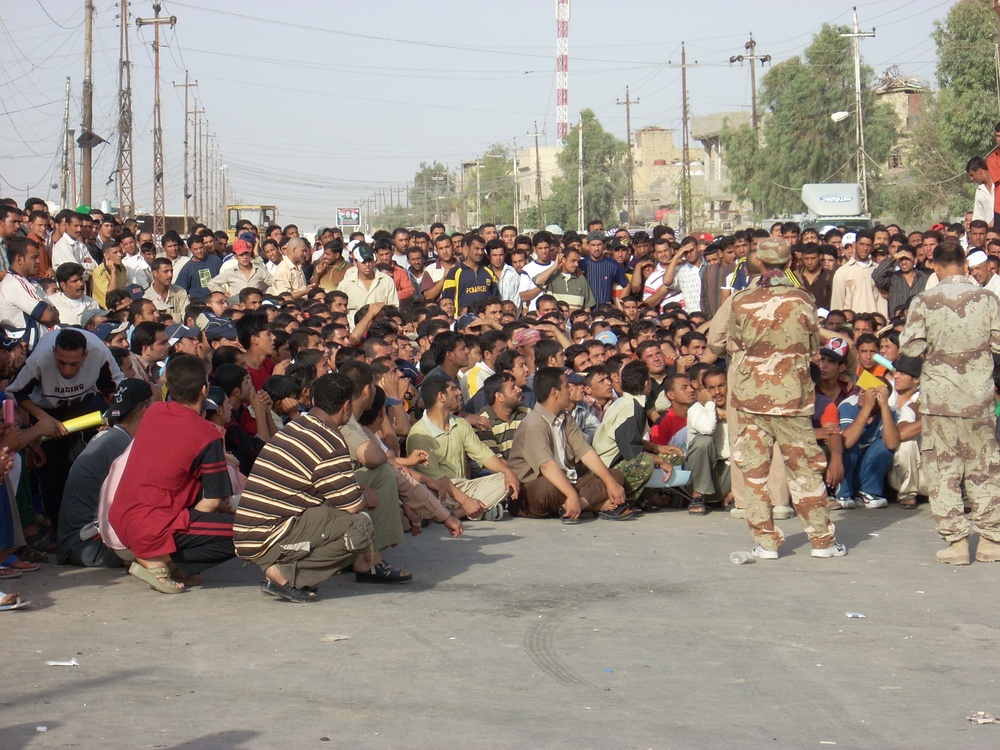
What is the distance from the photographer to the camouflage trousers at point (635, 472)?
1022 centimetres

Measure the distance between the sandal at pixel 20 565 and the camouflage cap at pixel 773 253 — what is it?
5.23 meters

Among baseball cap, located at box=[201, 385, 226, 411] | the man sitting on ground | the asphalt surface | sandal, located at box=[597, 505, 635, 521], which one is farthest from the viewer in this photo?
sandal, located at box=[597, 505, 635, 521]

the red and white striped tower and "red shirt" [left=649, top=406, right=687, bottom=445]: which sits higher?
the red and white striped tower

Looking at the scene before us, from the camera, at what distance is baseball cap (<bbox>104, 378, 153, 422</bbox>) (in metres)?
7.89

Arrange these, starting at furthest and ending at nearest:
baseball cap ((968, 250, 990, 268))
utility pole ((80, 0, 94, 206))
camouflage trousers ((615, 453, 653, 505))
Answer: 1. utility pole ((80, 0, 94, 206))
2. baseball cap ((968, 250, 990, 268))
3. camouflage trousers ((615, 453, 653, 505))

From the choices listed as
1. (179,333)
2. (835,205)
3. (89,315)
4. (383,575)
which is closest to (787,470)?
(383,575)

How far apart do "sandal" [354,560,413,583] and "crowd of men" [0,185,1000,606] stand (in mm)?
16

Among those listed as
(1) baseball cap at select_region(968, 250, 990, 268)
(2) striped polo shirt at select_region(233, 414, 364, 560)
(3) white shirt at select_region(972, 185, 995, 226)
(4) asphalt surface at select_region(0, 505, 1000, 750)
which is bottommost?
(4) asphalt surface at select_region(0, 505, 1000, 750)

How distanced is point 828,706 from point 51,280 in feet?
29.5

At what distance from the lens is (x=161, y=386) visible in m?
9.26

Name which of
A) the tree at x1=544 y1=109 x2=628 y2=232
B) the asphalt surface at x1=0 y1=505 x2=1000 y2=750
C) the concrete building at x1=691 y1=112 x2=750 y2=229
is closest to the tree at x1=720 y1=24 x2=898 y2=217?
the concrete building at x1=691 y1=112 x2=750 y2=229

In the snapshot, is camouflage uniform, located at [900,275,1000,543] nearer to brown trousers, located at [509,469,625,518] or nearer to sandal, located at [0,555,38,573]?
brown trousers, located at [509,469,625,518]

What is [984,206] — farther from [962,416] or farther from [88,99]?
[88,99]

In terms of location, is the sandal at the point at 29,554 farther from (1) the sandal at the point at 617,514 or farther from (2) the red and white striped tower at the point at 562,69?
(2) the red and white striped tower at the point at 562,69
